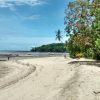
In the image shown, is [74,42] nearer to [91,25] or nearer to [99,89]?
[91,25]

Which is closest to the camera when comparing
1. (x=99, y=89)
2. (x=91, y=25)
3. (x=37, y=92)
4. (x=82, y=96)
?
(x=82, y=96)

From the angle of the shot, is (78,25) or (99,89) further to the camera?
(78,25)

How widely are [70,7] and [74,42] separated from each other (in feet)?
14.6

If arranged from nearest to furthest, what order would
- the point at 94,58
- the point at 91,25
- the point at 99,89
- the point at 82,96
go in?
the point at 82,96 < the point at 99,89 < the point at 91,25 < the point at 94,58

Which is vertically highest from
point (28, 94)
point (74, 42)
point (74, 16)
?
Result: point (74, 16)

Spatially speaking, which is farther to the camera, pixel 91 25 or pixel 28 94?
pixel 91 25

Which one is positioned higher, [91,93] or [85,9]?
[85,9]

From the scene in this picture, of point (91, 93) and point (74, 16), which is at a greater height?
point (74, 16)

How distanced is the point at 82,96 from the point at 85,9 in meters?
26.4

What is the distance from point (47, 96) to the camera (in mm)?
14539

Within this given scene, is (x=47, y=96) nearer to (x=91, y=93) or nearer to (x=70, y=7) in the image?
(x=91, y=93)

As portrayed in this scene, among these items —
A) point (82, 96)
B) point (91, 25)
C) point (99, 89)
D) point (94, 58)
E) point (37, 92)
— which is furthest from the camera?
point (94, 58)

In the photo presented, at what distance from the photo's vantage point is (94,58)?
4703cm

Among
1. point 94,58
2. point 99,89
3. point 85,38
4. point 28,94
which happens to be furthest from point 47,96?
point 94,58
